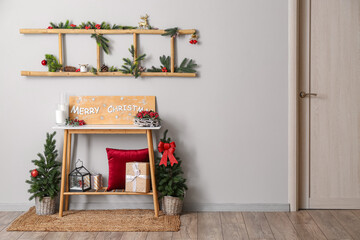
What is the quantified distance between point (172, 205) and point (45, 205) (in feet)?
3.58

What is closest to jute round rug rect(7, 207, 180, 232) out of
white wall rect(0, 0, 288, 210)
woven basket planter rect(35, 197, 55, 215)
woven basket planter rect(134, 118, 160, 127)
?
woven basket planter rect(35, 197, 55, 215)

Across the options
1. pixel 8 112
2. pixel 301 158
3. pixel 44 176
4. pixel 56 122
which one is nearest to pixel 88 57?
pixel 56 122

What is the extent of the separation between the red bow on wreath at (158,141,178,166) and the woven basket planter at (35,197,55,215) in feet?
3.35

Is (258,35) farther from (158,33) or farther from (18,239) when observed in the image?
(18,239)

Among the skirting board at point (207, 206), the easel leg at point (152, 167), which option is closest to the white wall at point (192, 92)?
the skirting board at point (207, 206)

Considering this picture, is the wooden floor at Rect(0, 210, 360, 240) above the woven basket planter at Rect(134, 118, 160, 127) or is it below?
below

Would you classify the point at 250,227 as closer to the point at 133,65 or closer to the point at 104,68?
the point at 133,65

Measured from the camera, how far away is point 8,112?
12.5 feet

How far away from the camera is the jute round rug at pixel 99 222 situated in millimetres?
3326

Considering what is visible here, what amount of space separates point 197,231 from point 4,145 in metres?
1.92

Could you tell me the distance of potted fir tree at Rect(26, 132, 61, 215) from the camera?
360 cm

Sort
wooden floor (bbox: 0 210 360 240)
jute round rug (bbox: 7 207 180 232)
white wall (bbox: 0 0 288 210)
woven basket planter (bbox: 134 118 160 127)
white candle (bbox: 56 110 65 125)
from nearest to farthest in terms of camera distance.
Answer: wooden floor (bbox: 0 210 360 240)
jute round rug (bbox: 7 207 180 232)
woven basket planter (bbox: 134 118 160 127)
white candle (bbox: 56 110 65 125)
white wall (bbox: 0 0 288 210)

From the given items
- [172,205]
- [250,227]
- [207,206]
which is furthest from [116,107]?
[250,227]

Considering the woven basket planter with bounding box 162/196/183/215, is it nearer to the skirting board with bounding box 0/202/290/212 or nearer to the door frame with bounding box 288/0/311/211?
the skirting board with bounding box 0/202/290/212
